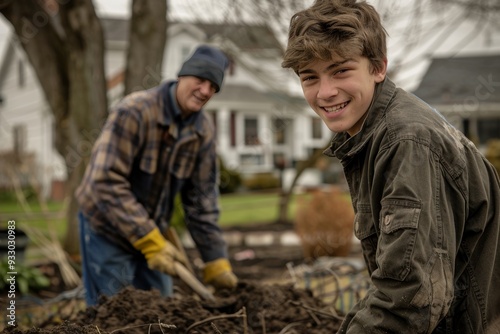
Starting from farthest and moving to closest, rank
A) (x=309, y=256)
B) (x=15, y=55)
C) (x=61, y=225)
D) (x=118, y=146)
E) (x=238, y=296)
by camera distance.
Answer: (x=15, y=55) → (x=61, y=225) → (x=309, y=256) → (x=118, y=146) → (x=238, y=296)

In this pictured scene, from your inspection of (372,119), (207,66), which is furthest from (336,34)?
(207,66)

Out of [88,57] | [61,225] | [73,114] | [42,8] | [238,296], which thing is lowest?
[61,225]

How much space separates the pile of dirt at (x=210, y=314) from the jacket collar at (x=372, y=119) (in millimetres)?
1066

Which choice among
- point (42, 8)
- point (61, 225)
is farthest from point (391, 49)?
point (61, 225)

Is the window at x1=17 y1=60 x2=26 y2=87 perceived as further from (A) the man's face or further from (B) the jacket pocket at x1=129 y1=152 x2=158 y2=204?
(A) the man's face

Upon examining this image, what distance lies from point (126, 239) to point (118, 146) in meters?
0.63

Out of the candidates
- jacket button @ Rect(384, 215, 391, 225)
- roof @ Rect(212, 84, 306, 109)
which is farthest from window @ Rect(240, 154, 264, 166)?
jacket button @ Rect(384, 215, 391, 225)

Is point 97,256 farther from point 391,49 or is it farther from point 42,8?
point 391,49

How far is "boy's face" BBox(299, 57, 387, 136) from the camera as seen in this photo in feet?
7.25

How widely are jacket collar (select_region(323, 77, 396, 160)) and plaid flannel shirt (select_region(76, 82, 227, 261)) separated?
225 centimetres

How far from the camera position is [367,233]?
2271mm

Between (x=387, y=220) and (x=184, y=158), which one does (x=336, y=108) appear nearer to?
(x=387, y=220)

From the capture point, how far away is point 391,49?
1164 cm

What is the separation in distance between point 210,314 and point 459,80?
27842 mm
